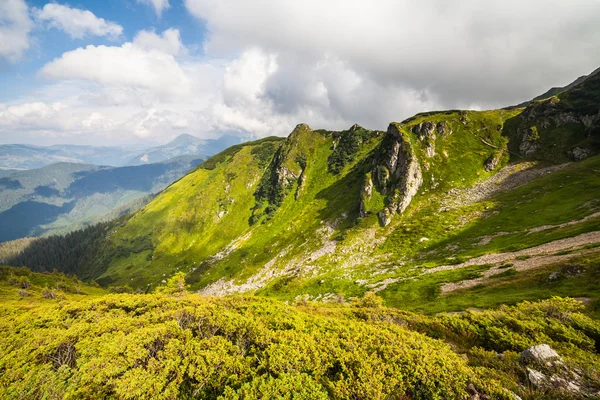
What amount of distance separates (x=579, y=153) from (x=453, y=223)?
196 feet

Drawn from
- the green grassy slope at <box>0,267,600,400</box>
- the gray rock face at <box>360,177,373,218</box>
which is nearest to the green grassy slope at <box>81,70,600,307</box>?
the gray rock face at <box>360,177,373,218</box>

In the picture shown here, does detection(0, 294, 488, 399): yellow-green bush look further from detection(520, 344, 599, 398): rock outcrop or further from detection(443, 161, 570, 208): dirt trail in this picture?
detection(443, 161, 570, 208): dirt trail

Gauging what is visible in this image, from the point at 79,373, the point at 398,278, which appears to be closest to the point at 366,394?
the point at 79,373

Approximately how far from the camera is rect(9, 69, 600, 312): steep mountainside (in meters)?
48.2

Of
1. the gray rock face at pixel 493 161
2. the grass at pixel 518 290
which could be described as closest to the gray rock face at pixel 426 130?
the gray rock face at pixel 493 161

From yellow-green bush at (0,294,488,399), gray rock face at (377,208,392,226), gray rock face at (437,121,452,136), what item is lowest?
gray rock face at (377,208,392,226)

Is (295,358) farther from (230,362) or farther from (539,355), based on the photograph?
(539,355)

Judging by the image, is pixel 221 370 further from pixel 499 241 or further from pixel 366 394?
pixel 499 241

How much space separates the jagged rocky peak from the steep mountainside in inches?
21.4

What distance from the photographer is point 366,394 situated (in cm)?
1380

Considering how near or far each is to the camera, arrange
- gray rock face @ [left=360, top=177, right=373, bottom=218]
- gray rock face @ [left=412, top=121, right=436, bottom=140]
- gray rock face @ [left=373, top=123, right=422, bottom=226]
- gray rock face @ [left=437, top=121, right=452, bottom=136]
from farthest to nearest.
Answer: gray rock face @ [left=437, top=121, right=452, bottom=136]
gray rock face @ [left=412, top=121, right=436, bottom=140]
gray rock face @ [left=360, top=177, right=373, bottom=218]
gray rock face @ [left=373, top=123, right=422, bottom=226]

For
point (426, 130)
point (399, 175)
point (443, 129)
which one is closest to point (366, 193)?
point (399, 175)

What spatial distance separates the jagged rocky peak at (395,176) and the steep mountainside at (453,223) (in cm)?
54

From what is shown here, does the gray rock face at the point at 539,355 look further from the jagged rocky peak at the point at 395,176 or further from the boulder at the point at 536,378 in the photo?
the jagged rocky peak at the point at 395,176
